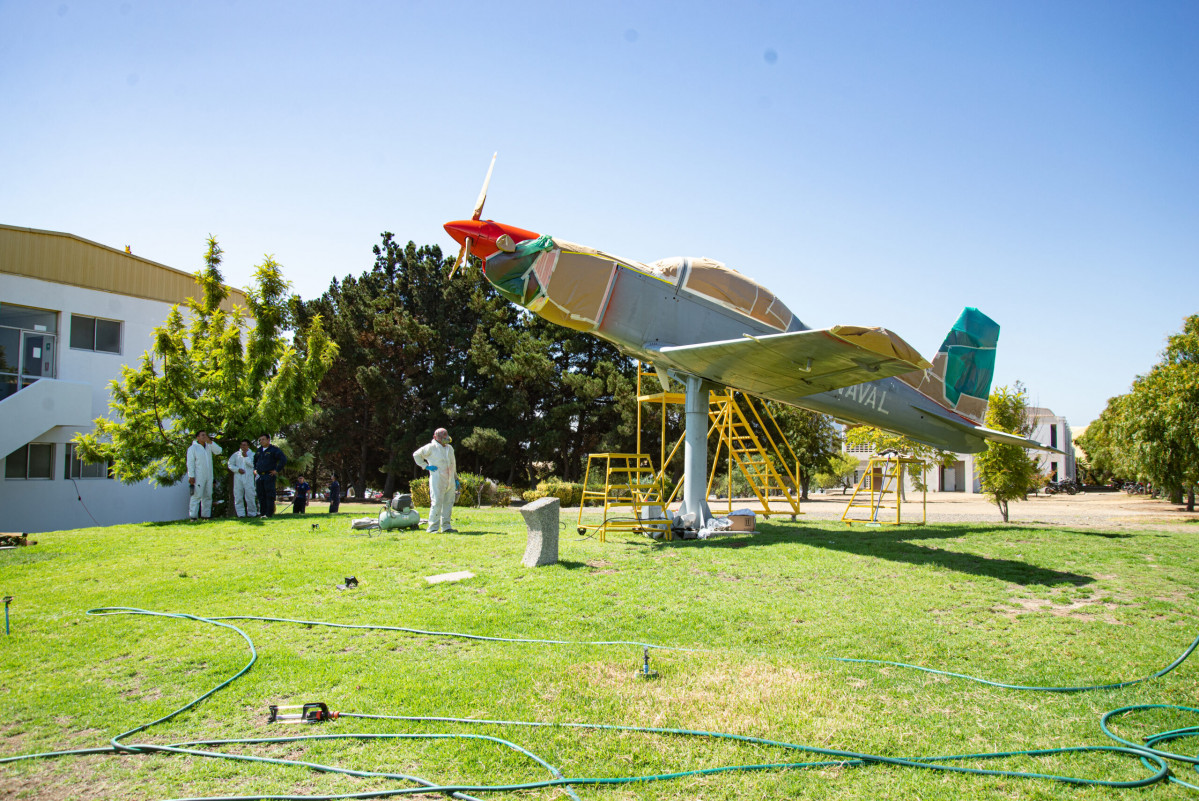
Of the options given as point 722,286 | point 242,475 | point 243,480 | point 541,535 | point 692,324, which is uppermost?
point 722,286

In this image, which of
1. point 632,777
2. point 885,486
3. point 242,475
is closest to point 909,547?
point 885,486

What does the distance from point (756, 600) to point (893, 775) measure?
13.8 feet

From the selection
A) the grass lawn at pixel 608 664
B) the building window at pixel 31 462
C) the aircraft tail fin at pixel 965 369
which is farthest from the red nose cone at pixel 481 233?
the building window at pixel 31 462

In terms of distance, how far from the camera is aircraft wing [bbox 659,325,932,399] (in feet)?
29.8

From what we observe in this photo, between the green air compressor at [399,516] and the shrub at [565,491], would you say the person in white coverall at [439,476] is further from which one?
the shrub at [565,491]

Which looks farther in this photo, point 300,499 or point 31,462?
point 31,462

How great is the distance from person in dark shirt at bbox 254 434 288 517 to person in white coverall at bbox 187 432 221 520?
1147 mm

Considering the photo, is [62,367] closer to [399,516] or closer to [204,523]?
[204,523]

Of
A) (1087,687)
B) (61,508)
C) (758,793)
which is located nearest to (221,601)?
(758,793)

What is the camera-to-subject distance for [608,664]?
18.9 ft

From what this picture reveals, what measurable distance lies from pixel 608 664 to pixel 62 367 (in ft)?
93.2

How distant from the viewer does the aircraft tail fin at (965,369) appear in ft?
48.2

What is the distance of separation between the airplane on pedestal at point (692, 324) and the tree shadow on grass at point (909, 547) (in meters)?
1.70

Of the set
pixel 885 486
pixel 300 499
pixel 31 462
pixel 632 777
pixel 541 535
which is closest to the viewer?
pixel 632 777
